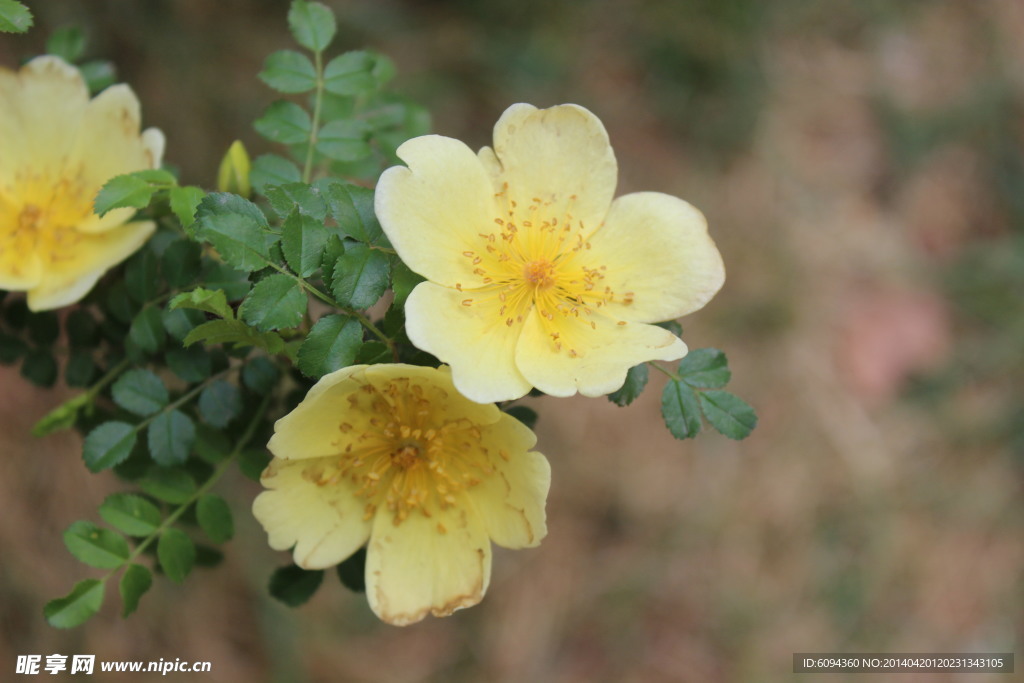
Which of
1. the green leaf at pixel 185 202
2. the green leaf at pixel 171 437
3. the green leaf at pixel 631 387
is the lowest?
the green leaf at pixel 171 437

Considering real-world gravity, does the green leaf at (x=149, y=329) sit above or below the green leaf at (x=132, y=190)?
below

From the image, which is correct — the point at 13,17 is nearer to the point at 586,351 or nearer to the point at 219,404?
the point at 219,404

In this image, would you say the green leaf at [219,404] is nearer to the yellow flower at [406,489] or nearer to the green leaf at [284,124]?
the yellow flower at [406,489]

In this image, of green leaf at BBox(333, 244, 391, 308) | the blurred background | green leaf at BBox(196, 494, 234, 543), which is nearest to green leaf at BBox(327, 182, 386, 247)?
green leaf at BBox(333, 244, 391, 308)

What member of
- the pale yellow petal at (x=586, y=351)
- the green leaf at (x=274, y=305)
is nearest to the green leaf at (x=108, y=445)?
the green leaf at (x=274, y=305)

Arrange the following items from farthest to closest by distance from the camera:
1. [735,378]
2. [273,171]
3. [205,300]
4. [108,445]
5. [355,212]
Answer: [735,378] → [273,171] → [108,445] → [355,212] → [205,300]

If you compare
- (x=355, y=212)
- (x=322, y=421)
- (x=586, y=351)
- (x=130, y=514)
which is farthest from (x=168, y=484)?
(x=586, y=351)
